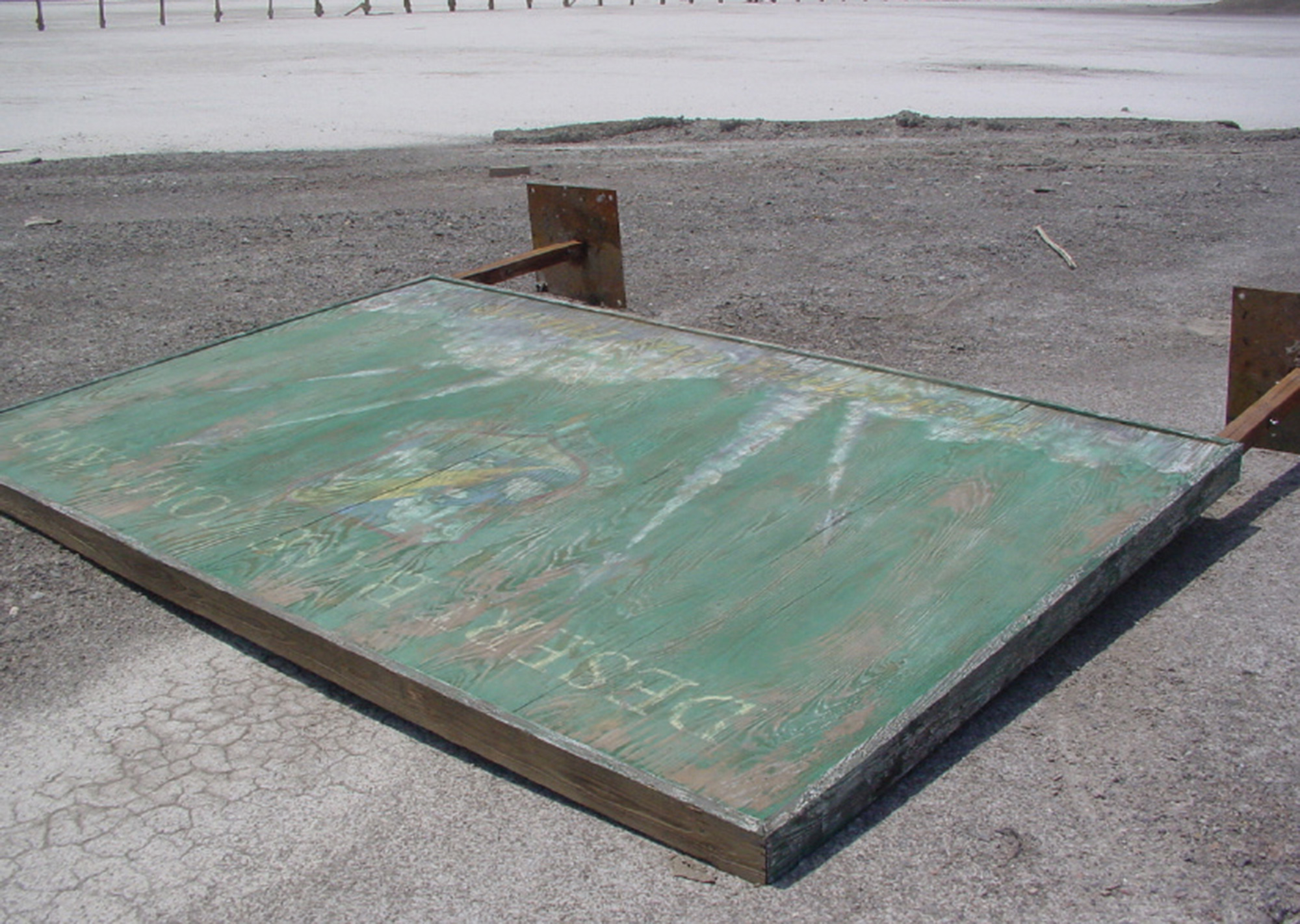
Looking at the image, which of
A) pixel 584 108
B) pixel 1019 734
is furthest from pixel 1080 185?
→ pixel 584 108

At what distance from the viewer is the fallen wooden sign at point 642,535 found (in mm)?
2238

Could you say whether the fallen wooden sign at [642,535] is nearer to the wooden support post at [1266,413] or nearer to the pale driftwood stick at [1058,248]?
the wooden support post at [1266,413]

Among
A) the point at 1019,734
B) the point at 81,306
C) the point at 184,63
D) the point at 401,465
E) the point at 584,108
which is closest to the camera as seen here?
the point at 1019,734

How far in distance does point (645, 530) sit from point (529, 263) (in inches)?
112

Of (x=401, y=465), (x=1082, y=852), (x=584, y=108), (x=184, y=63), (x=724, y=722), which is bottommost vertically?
(x=1082, y=852)

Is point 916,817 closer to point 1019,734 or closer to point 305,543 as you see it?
point 1019,734

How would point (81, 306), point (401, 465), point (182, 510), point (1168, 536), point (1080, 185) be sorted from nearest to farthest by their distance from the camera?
point (1168, 536) < point (182, 510) < point (401, 465) < point (81, 306) < point (1080, 185)

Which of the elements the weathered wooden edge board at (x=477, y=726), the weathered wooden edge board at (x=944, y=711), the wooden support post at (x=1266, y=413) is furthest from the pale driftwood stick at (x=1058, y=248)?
the weathered wooden edge board at (x=477, y=726)

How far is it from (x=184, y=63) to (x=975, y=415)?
25.0 m

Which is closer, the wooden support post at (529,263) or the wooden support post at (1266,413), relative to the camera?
the wooden support post at (1266,413)

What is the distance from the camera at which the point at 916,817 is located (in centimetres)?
223

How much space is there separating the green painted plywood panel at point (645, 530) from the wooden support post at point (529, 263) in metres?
1.01

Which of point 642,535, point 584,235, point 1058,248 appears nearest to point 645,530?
point 642,535

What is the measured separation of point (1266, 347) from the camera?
375cm
